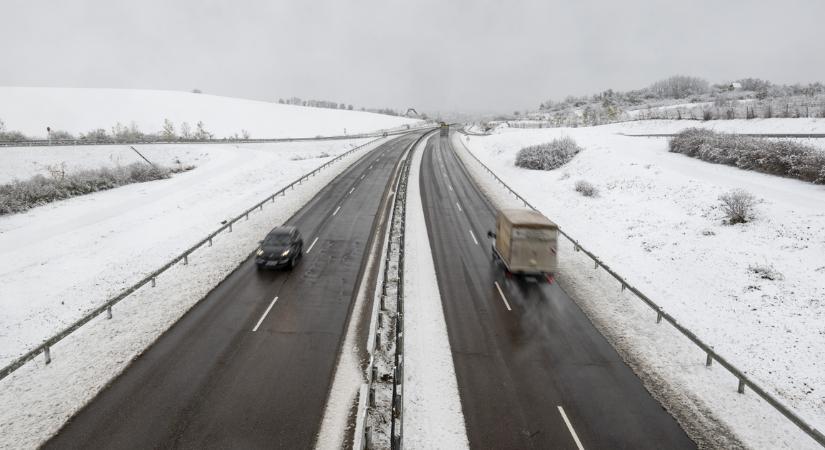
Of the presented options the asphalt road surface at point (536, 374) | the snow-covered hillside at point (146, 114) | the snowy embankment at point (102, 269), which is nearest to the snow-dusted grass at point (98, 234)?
the snowy embankment at point (102, 269)

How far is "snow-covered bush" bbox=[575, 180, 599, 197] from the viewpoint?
100 feet

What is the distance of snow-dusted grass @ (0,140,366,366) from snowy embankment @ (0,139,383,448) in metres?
0.08

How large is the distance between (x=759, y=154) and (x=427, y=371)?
28.8 meters

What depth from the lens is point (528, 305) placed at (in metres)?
15.5

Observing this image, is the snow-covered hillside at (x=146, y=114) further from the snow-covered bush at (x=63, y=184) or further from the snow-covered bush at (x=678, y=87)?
the snow-covered bush at (x=678, y=87)

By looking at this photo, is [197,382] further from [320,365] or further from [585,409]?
[585,409]

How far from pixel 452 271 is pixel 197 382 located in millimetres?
11740

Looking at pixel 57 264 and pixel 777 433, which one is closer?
pixel 777 433

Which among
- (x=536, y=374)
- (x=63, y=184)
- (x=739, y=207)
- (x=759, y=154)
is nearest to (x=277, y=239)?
(x=536, y=374)

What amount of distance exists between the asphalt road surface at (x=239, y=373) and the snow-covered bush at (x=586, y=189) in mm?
21611

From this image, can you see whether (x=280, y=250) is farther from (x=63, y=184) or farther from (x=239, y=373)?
(x=63, y=184)

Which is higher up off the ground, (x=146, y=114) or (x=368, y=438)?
(x=146, y=114)

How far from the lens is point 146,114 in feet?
363

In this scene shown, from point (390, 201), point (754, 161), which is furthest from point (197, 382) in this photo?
point (754, 161)
